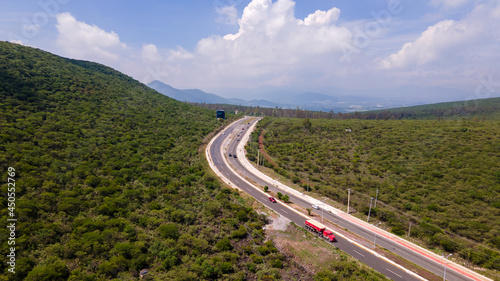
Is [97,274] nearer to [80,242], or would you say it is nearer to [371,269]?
[80,242]

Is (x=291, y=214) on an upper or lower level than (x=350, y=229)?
upper

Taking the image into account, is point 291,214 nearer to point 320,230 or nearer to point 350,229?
point 320,230

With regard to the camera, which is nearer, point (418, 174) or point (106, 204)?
point (106, 204)

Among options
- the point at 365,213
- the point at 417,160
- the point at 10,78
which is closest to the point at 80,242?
the point at 365,213

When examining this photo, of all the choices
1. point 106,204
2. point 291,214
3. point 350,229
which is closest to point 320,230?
point 350,229

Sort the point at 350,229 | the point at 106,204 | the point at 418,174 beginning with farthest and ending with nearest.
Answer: the point at 418,174 → the point at 350,229 → the point at 106,204

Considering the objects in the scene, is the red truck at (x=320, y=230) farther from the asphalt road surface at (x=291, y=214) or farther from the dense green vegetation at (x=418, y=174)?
the dense green vegetation at (x=418, y=174)

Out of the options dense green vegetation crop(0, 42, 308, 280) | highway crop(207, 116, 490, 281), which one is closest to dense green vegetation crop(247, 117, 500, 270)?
highway crop(207, 116, 490, 281)
